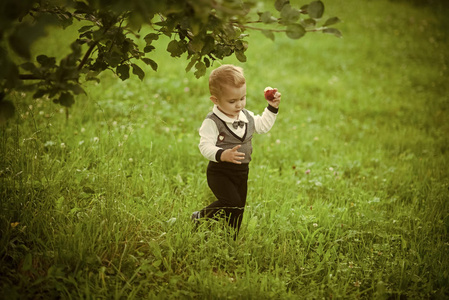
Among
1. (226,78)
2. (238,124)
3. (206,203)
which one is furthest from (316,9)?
(206,203)

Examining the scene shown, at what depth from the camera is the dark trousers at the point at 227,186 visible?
2979mm

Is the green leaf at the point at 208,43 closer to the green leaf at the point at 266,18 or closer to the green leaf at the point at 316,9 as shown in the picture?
the green leaf at the point at 266,18

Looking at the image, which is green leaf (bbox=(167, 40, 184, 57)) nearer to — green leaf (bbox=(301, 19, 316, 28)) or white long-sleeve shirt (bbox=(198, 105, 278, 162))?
white long-sleeve shirt (bbox=(198, 105, 278, 162))

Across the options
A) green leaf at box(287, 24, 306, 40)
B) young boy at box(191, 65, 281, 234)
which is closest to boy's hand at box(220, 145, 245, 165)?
young boy at box(191, 65, 281, 234)

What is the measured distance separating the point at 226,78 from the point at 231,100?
0.18 meters

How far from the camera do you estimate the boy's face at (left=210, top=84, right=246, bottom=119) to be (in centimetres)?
279

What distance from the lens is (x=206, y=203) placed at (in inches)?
142

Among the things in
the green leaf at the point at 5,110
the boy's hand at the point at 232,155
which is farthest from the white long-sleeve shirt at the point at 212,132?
the green leaf at the point at 5,110

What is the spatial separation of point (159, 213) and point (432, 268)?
226cm

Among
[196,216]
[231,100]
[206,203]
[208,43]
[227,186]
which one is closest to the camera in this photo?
[208,43]

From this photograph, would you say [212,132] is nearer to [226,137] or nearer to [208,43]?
[226,137]

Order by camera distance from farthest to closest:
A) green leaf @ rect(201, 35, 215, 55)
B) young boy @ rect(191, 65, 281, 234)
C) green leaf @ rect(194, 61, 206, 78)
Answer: young boy @ rect(191, 65, 281, 234)
green leaf @ rect(194, 61, 206, 78)
green leaf @ rect(201, 35, 215, 55)

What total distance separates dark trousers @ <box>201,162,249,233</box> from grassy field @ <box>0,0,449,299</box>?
17 centimetres

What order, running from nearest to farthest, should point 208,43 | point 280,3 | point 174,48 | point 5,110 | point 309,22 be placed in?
point 5,110 → point 309,22 → point 280,3 → point 208,43 → point 174,48
